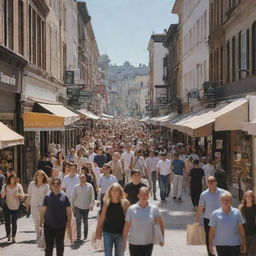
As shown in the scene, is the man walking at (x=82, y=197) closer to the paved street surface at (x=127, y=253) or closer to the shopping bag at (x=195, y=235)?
the paved street surface at (x=127, y=253)

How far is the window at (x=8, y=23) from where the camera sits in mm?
19844

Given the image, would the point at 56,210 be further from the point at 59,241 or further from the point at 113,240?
the point at 113,240

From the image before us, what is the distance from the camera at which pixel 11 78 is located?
20.0 metres

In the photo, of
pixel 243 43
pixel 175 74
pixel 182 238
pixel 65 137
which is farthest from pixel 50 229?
pixel 175 74

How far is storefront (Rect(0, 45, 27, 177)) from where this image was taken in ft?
62.1

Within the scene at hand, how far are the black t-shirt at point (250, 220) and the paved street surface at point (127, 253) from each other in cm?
Answer: 204

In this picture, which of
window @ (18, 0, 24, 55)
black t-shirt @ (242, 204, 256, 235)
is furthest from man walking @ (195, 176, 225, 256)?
window @ (18, 0, 24, 55)

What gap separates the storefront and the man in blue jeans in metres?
4.88

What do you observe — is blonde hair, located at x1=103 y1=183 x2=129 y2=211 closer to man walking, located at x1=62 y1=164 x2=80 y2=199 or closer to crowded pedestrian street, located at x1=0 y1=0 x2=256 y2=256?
Answer: crowded pedestrian street, located at x1=0 y1=0 x2=256 y2=256

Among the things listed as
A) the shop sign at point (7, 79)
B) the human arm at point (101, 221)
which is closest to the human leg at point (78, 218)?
the human arm at point (101, 221)

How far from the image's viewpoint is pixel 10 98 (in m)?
20.8

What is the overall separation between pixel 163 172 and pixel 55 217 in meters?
9.45

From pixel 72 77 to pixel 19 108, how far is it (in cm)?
1853

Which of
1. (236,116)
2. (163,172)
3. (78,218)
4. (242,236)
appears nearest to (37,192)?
(78,218)
